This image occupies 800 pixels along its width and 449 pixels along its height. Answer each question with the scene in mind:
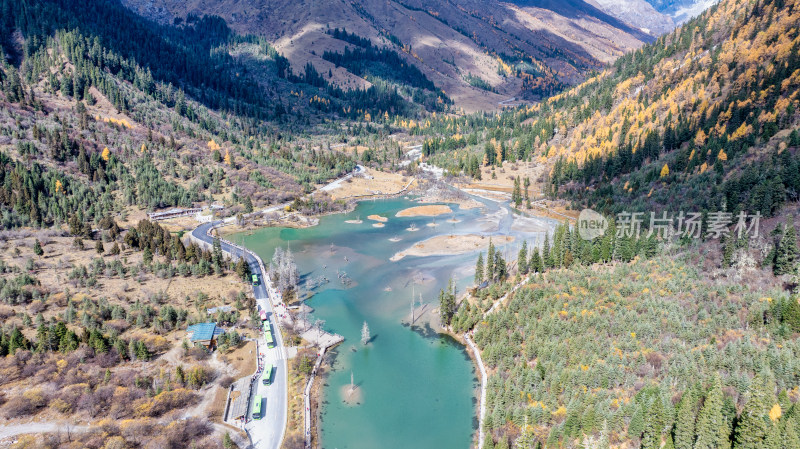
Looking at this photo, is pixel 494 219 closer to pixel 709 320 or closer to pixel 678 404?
pixel 709 320

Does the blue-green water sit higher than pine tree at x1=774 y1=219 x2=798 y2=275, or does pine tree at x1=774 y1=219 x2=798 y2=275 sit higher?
pine tree at x1=774 y1=219 x2=798 y2=275

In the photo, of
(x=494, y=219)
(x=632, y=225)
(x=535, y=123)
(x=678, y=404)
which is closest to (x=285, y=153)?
(x=494, y=219)

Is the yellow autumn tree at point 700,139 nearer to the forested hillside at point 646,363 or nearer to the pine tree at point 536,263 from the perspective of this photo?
the forested hillside at point 646,363

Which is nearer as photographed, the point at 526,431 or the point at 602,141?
the point at 526,431

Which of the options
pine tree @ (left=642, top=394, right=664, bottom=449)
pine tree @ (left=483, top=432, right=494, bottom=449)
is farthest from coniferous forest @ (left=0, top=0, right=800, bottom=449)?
pine tree @ (left=483, top=432, right=494, bottom=449)

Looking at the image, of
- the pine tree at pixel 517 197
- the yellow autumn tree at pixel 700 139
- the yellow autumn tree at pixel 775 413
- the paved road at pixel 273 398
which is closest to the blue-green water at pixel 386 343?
the paved road at pixel 273 398

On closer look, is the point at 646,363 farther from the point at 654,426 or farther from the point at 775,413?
the point at 775,413

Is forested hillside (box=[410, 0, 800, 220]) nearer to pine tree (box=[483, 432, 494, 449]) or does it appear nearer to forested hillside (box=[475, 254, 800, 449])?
forested hillside (box=[475, 254, 800, 449])

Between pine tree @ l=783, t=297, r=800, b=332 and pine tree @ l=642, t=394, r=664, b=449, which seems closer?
pine tree @ l=642, t=394, r=664, b=449
